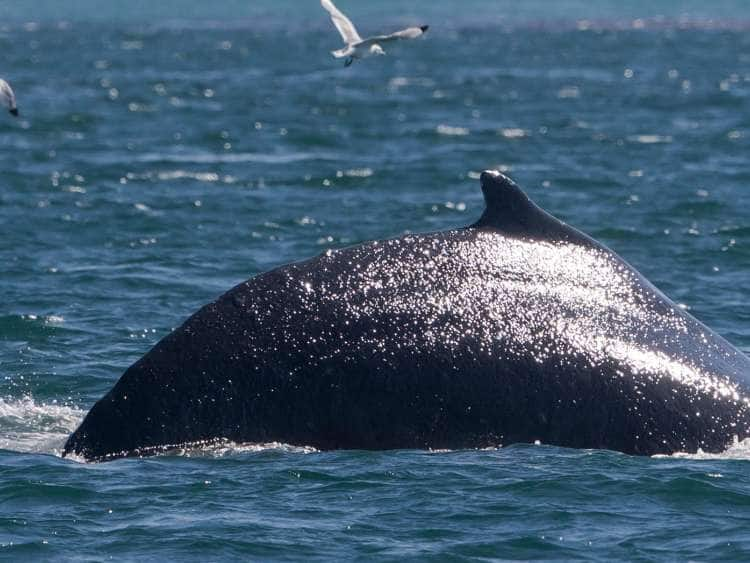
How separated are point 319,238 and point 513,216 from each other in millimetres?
12194

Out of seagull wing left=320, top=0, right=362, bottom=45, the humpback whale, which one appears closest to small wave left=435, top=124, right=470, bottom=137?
seagull wing left=320, top=0, right=362, bottom=45

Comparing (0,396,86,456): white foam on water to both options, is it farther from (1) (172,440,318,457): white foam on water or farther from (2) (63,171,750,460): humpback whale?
(1) (172,440,318,457): white foam on water

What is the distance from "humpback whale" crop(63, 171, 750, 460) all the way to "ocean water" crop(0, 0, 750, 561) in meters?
0.22

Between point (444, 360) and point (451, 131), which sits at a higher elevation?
point (451, 131)

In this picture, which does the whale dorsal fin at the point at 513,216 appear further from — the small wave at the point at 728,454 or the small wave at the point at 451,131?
the small wave at the point at 451,131

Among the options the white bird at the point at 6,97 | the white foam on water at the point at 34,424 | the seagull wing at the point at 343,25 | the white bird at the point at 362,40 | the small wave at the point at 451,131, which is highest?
the small wave at the point at 451,131

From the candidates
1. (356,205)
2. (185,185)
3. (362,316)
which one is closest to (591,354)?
(362,316)

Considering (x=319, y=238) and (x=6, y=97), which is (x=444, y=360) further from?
(x=319, y=238)

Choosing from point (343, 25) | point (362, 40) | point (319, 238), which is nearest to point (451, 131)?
point (319, 238)

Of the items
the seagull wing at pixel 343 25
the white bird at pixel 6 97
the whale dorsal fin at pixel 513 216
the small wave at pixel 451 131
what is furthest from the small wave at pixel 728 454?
the small wave at pixel 451 131

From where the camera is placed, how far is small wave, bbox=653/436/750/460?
11.4m

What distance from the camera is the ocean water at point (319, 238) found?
10742 mm

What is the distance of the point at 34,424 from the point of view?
1320 cm

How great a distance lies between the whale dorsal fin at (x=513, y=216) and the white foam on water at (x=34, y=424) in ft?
11.0
